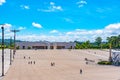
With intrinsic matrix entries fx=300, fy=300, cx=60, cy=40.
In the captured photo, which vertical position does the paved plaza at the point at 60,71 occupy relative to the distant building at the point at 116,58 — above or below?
below

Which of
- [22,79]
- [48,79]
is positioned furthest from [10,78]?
[48,79]

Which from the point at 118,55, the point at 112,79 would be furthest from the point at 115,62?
the point at 112,79

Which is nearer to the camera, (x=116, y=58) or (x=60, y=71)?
(x=60, y=71)

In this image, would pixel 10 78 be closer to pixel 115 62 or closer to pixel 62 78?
pixel 62 78

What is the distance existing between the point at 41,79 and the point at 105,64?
139 feet

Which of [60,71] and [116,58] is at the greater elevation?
[116,58]

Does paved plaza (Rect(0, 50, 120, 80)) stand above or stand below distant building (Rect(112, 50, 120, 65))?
below

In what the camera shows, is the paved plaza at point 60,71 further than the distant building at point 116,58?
No

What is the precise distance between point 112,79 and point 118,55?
131ft

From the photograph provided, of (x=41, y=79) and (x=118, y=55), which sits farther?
(x=118, y=55)

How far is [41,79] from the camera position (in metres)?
53.2

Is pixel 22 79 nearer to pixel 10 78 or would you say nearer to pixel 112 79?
pixel 10 78

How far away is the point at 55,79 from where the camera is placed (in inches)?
2105

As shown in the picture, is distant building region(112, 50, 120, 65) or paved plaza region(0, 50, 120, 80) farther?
distant building region(112, 50, 120, 65)
